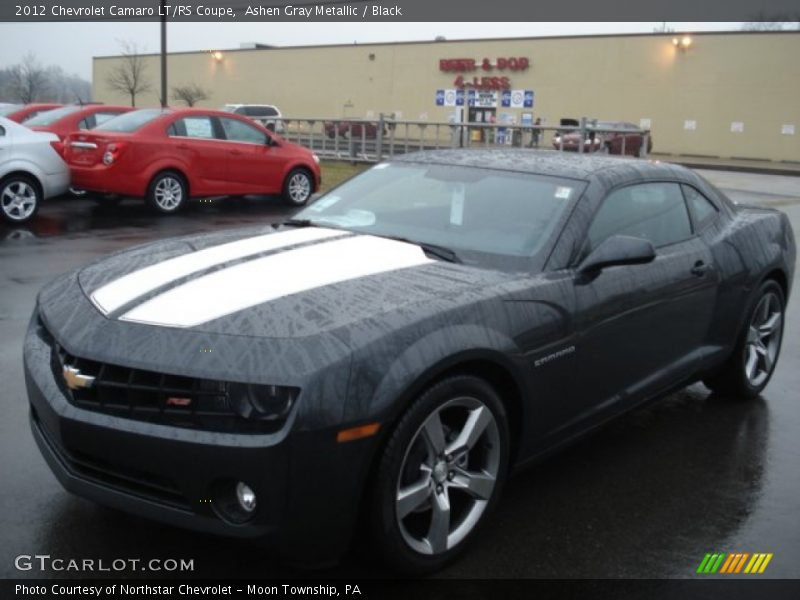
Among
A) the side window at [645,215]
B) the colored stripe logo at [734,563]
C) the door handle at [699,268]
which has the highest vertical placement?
the side window at [645,215]

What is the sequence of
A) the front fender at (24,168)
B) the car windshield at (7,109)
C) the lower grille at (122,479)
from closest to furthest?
1. the lower grille at (122,479)
2. the front fender at (24,168)
3. the car windshield at (7,109)

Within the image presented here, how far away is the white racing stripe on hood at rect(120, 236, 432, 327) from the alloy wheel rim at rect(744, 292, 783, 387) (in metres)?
2.56

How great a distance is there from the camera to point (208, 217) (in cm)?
1244

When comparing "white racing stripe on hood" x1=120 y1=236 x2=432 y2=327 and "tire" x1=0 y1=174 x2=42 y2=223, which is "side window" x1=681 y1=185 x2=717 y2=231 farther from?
"tire" x1=0 y1=174 x2=42 y2=223

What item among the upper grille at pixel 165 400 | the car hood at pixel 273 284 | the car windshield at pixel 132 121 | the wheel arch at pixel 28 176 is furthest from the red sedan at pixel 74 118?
the upper grille at pixel 165 400

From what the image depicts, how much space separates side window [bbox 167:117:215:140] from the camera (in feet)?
40.3

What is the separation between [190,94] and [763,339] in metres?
56.2

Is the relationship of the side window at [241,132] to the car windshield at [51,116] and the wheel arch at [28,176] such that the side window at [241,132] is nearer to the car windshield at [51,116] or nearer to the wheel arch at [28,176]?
the wheel arch at [28,176]

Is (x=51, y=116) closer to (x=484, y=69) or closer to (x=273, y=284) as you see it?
(x=273, y=284)

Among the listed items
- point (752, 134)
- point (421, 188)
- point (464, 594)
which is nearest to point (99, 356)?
point (464, 594)

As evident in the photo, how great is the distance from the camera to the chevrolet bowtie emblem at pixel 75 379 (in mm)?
2826

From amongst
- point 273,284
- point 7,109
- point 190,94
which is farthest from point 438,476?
point 190,94

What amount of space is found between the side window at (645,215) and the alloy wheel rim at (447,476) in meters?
1.19

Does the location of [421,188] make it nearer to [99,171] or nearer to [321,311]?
[321,311]
